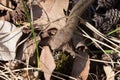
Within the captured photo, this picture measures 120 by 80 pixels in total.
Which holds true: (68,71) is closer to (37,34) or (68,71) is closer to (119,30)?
(37,34)

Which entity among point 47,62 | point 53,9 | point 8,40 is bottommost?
point 47,62

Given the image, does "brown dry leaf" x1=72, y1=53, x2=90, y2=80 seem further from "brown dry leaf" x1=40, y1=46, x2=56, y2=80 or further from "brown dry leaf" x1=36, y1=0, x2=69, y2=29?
"brown dry leaf" x1=36, y1=0, x2=69, y2=29

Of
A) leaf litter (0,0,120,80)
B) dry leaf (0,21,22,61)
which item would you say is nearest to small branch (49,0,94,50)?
leaf litter (0,0,120,80)

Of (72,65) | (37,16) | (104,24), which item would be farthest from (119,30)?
(37,16)

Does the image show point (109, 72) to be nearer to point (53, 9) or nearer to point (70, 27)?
point (70, 27)

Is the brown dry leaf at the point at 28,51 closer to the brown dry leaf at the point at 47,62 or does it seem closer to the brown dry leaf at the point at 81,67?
the brown dry leaf at the point at 47,62

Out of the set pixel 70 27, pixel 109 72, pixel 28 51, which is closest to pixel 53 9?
pixel 70 27

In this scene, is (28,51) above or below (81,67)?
above
